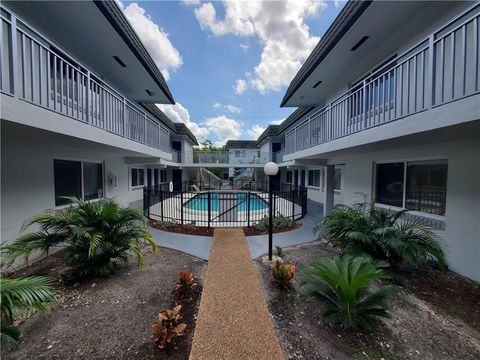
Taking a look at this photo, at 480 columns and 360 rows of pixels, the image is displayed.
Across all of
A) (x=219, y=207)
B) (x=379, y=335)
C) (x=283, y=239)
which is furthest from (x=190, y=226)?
(x=379, y=335)

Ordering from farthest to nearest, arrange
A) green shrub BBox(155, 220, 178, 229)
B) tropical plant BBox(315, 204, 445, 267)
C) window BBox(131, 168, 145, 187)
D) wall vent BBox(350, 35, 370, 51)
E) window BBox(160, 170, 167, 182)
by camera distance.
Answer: window BBox(160, 170, 167, 182) → window BBox(131, 168, 145, 187) → green shrub BBox(155, 220, 178, 229) → wall vent BBox(350, 35, 370, 51) → tropical plant BBox(315, 204, 445, 267)

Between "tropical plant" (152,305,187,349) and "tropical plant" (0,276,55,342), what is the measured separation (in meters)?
1.25

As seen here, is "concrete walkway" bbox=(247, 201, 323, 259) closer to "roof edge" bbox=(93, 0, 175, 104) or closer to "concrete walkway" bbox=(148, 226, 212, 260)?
"concrete walkway" bbox=(148, 226, 212, 260)

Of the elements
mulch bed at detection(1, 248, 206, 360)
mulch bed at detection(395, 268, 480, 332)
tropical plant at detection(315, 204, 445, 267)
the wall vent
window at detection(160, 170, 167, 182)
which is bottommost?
mulch bed at detection(395, 268, 480, 332)

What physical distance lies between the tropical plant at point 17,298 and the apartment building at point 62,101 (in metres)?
2.42

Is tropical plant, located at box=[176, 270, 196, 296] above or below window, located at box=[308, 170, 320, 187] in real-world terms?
below

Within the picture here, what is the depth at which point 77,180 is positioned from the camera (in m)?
7.20

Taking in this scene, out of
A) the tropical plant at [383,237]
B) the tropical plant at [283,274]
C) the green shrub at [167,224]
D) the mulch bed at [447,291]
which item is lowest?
the mulch bed at [447,291]

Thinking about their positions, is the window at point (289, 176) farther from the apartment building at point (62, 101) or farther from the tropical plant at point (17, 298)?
the tropical plant at point (17, 298)

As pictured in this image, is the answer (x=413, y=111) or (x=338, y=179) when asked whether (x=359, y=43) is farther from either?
(x=338, y=179)

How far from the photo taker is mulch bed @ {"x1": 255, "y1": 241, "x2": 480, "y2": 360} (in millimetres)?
2586

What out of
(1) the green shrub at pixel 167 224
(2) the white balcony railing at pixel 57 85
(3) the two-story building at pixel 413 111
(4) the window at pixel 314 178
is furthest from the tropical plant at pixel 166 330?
(4) the window at pixel 314 178

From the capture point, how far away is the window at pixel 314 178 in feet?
48.8

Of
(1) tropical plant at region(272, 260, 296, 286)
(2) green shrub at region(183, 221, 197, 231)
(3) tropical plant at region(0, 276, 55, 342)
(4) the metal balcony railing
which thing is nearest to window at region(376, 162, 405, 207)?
(1) tropical plant at region(272, 260, 296, 286)
